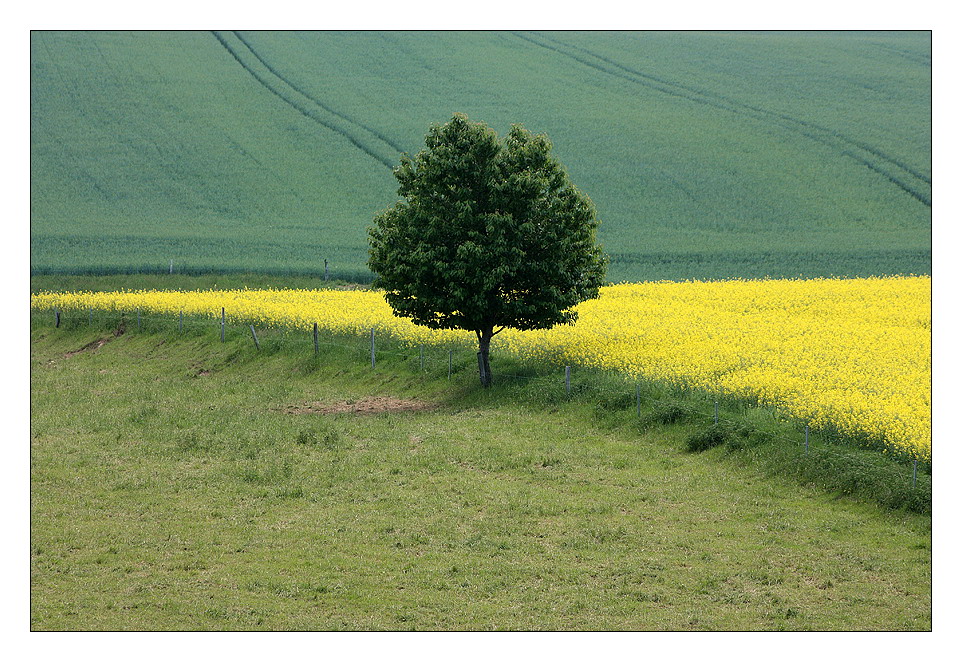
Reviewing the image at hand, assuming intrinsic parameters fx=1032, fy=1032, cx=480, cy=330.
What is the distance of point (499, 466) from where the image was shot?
2484cm

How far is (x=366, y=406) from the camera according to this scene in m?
33.3

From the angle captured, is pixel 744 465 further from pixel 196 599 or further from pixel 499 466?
pixel 196 599

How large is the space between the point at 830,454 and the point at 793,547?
162 inches

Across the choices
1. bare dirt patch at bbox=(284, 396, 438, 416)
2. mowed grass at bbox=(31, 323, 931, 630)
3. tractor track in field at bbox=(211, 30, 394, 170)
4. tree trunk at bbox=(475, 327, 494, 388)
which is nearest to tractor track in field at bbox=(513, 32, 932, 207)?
tractor track in field at bbox=(211, 30, 394, 170)

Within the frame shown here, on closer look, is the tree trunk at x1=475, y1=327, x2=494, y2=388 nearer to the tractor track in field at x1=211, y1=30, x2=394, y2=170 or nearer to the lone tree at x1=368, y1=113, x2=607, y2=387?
the lone tree at x1=368, y1=113, x2=607, y2=387

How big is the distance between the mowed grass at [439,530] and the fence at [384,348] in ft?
3.25

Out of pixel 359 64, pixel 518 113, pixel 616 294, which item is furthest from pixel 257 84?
pixel 616 294

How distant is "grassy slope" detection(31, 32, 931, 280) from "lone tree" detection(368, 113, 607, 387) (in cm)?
2991

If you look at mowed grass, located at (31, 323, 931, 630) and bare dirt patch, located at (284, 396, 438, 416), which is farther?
bare dirt patch, located at (284, 396, 438, 416)

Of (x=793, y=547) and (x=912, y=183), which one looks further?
(x=912, y=183)

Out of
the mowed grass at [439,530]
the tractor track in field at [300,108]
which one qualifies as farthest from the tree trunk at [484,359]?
the tractor track in field at [300,108]

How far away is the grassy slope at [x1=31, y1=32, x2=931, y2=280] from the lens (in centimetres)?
6994

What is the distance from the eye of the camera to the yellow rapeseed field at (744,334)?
25.0 m

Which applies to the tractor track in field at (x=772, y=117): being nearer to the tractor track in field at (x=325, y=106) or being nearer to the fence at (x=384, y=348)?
the tractor track in field at (x=325, y=106)
